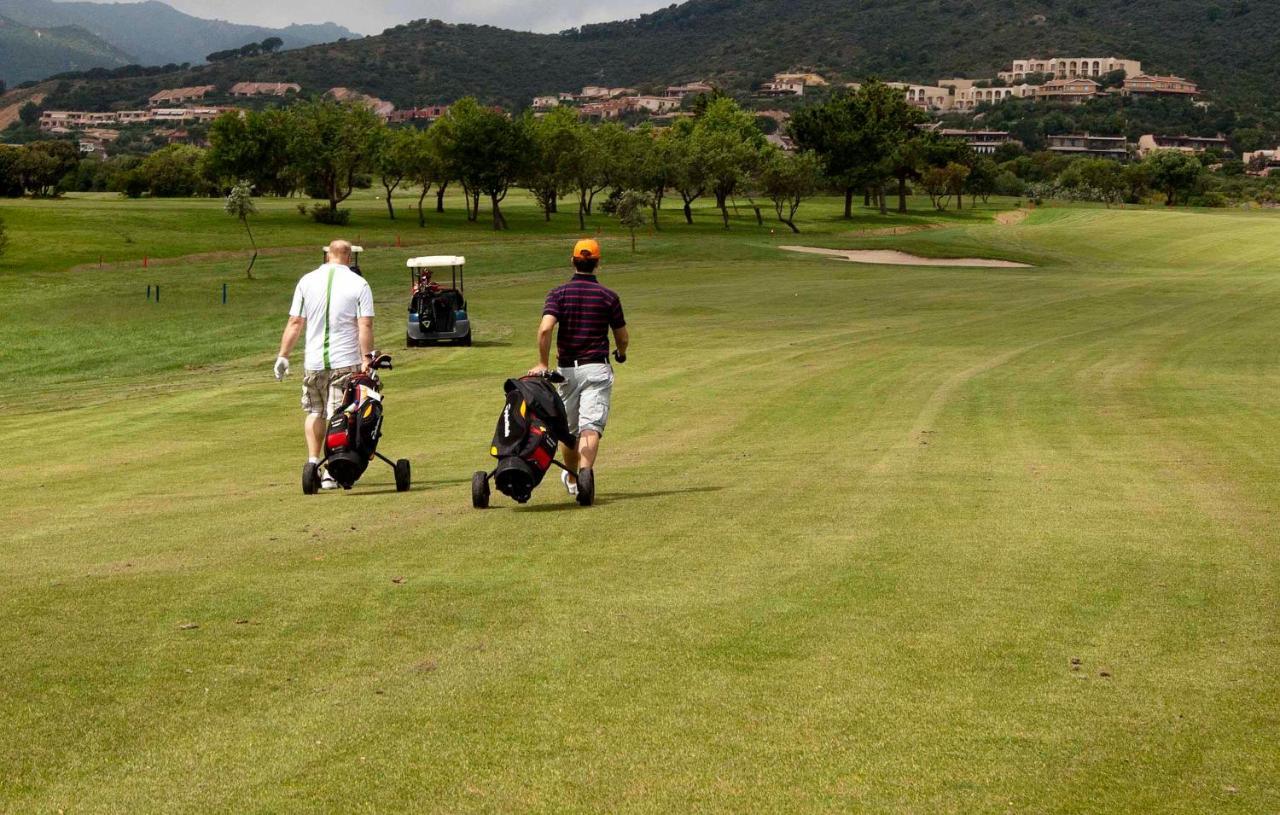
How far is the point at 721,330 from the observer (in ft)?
137

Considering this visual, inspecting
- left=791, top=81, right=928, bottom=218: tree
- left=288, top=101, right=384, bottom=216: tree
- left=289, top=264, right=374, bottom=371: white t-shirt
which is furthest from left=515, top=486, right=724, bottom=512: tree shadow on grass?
left=791, top=81, right=928, bottom=218: tree

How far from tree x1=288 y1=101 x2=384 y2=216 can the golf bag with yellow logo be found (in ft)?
311

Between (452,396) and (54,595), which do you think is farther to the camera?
(452,396)

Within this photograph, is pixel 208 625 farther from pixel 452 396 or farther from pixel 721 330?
pixel 721 330

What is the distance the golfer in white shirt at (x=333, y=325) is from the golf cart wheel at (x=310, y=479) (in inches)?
5.5

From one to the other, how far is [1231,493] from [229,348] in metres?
31.2

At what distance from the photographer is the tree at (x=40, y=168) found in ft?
442

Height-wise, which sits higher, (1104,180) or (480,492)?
(1104,180)

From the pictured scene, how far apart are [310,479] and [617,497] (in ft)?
10.1

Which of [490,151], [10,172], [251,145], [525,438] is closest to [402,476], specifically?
[525,438]

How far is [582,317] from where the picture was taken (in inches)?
500

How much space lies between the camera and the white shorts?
12766 mm

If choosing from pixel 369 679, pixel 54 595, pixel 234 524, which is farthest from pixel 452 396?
pixel 369 679

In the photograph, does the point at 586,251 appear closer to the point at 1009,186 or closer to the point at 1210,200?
the point at 1210,200
